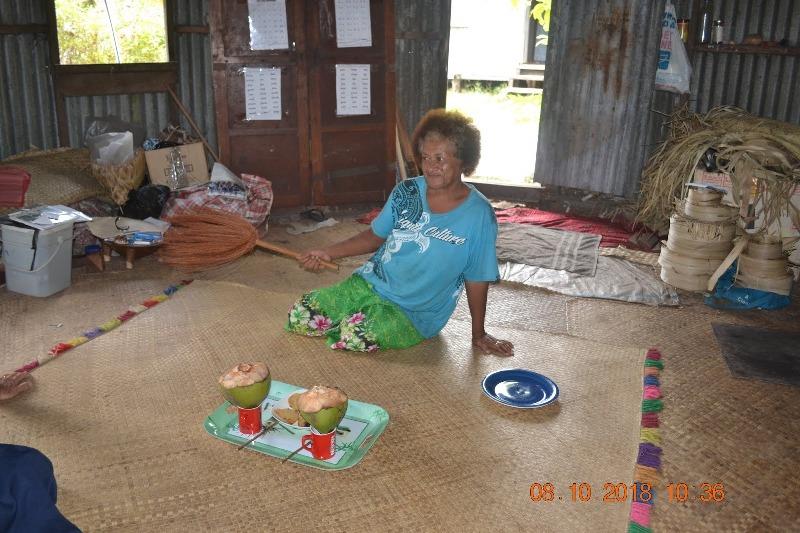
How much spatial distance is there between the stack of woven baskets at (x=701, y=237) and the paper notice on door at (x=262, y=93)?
122 inches

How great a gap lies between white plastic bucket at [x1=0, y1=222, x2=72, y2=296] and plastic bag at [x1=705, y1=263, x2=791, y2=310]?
12.0 ft

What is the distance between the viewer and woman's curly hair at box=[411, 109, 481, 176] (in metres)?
2.89

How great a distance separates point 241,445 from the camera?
246 centimetres

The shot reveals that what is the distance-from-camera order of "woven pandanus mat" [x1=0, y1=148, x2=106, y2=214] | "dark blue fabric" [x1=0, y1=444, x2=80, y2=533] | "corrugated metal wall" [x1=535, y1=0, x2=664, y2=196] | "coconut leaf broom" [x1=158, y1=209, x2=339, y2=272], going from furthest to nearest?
"corrugated metal wall" [x1=535, y1=0, x2=664, y2=196] < "woven pandanus mat" [x1=0, y1=148, x2=106, y2=214] < "coconut leaf broom" [x1=158, y1=209, x2=339, y2=272] < "dark blue fabric" [x1=0, y1=444, x2=80, y2=533]

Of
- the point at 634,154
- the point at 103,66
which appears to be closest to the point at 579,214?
the point at 634,154

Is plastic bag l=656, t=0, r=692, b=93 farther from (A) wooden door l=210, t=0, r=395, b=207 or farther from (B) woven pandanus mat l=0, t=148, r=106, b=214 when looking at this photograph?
(B) woven pandanus mat l=0, t=148, r=106, b=214

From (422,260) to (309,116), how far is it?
9.68ft

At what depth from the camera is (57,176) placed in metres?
4.73

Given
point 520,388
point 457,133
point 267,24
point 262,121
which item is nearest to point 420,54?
point 267,24

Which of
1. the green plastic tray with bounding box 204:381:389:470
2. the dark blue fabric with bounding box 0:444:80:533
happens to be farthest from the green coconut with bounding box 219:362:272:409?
the dark blue fabric with bounding box 0:444:80:533

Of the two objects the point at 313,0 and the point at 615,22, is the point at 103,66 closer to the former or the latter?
the point at 313,0

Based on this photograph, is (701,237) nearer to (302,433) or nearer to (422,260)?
(422,260)

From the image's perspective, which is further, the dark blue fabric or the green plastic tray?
the green plastic tray

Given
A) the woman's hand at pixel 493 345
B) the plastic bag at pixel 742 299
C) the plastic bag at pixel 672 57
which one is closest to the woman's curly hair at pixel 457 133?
the woman's hand at pixel 493 345
